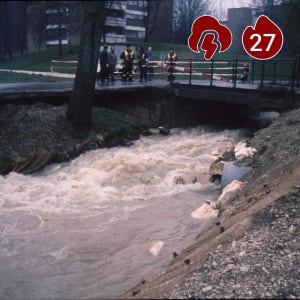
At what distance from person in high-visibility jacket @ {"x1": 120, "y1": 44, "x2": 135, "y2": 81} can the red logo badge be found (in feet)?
15.0

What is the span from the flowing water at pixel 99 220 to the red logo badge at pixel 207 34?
335cm

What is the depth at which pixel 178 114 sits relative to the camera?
60.7 ft

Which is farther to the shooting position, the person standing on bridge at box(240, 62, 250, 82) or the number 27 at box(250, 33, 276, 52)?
the person standing on bridge at box(240, 62, 250, 82)

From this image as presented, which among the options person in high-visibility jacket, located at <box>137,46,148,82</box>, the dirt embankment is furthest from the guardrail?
the dirt embankment

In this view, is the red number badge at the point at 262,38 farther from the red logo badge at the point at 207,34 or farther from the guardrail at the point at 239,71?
the guardrail at the point at 239,71

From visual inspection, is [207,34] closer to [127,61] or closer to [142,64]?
[142,64]

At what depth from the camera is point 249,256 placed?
15.9 ft

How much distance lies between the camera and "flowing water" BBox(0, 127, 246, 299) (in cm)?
627

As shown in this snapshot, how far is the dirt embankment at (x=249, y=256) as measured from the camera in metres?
4.14

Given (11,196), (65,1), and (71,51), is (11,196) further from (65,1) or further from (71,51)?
(71,51)

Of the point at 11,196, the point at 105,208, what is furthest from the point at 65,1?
the point at 11,196

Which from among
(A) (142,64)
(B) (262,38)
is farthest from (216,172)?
(A) (142,64)

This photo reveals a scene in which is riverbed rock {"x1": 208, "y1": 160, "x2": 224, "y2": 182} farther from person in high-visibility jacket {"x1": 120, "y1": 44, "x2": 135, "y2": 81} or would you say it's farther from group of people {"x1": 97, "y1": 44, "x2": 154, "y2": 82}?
person in high-visibility jacket {"x1": 120, "y1": 44, "x2": 135, "y2": 81}

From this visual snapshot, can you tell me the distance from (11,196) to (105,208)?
2.11 meters
